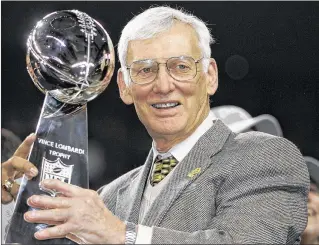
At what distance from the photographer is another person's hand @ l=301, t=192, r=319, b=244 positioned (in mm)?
2148

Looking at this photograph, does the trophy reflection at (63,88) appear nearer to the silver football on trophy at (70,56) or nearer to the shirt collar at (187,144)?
the silver football on trophy at (70,56)

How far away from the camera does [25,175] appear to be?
4.41 feet

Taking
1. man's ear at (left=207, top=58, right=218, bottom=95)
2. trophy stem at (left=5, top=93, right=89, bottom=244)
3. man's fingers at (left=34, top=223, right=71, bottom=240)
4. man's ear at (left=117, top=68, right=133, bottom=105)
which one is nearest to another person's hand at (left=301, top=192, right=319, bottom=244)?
man's ear at (left=207, top=58, right=218, bottom=95)

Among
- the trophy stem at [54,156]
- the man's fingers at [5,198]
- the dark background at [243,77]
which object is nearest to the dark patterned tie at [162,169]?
the trophy stem at [54,156]

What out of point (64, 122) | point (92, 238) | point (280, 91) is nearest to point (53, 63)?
point (64, 122)

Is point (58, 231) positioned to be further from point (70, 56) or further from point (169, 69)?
point (169, 69)

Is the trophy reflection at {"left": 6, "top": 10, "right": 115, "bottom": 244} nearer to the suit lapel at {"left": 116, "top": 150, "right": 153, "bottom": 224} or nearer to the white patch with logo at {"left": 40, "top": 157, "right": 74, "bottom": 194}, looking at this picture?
the white patch with logo at {"left": 40, "top": 157, "right": 74, "bottom": 194}

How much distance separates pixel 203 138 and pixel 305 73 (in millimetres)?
689

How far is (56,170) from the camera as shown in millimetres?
1329

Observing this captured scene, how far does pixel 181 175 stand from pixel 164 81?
21 cm

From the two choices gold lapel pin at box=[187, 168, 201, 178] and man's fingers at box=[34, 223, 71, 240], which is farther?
gold lapel pin at box=[187, 168, 201, 178]

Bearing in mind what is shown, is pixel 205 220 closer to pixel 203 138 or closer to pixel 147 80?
pixel 203 138

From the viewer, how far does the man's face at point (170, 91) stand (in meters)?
1.43

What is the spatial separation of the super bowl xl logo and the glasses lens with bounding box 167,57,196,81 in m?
0.32
